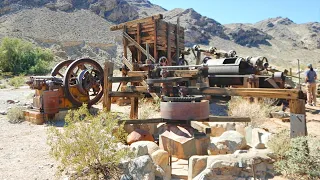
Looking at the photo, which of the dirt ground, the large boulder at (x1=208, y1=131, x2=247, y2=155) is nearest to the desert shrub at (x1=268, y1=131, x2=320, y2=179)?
the large boulder at (x1=208, y1=131, x2=247, y2=155)

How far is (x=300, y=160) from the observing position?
13.3 ft

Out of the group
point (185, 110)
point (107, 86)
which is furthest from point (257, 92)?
point (107, 86)

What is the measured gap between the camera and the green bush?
26.4 m

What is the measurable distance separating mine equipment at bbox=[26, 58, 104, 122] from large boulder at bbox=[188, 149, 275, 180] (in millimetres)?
5855

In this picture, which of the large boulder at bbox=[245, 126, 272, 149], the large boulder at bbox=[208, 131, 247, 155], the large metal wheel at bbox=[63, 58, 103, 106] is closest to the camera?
the large boulder at bbox=[208, 131, 247, 155]

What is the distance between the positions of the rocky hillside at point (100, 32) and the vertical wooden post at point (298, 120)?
3573 centimetres

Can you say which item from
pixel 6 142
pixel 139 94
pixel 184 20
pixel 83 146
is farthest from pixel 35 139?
pixel 184 20

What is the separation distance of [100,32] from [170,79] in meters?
47.2

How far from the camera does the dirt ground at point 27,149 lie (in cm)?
464

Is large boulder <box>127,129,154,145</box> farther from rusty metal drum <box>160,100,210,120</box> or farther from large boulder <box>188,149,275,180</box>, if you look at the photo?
large boulder <box>188,149,275,180</box>

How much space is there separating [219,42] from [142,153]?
60.0 m

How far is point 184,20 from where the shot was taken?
7012 centimetres

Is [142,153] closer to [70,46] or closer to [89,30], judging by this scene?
[70,46]

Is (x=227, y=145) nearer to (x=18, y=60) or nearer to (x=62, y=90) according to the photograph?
(x=62, y=90)
